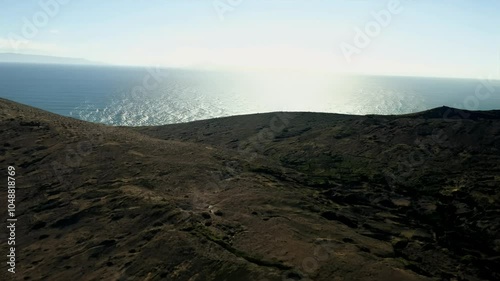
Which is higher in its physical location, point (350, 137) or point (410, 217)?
point (350, 137)

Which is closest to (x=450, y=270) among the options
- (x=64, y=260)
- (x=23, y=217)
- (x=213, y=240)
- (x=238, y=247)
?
(x=238, y=247)

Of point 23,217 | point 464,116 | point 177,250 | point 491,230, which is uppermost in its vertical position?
point 464,116

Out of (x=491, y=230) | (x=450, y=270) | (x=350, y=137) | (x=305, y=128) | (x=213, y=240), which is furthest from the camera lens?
(x=305, y=128)

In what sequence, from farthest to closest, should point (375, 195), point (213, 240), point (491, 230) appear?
1. point (375, 195)
2. point (491, 230)
3. point (213, 240)

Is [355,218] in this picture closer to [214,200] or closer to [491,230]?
[491,230]

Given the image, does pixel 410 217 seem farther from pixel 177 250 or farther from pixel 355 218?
pixel 177 250

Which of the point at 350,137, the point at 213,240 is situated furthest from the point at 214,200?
the point at 350,137

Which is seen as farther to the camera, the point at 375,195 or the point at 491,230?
the point at 375,195
